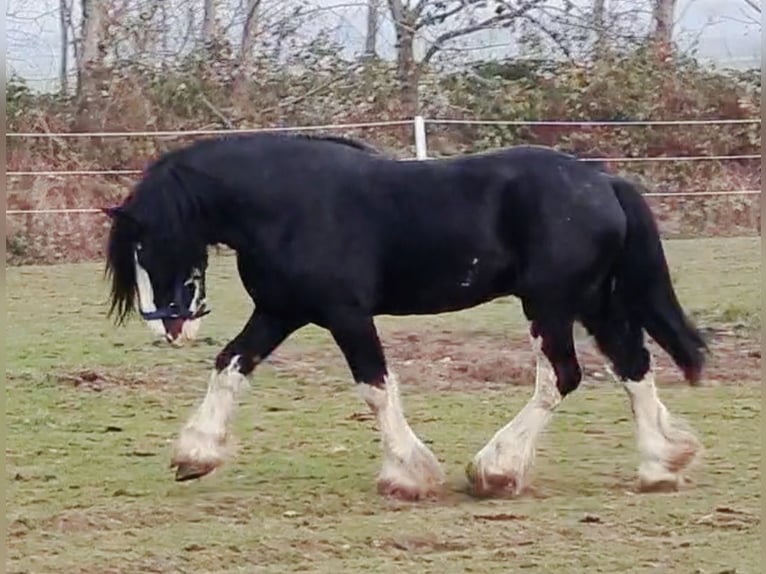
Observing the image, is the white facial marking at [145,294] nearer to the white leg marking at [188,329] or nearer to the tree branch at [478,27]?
the white leg marking at [188,329]

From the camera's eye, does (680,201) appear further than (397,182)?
Yes

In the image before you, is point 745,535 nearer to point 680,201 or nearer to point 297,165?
point 297,165

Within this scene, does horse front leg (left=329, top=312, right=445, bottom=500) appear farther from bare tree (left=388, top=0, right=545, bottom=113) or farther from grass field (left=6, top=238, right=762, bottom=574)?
bare tree (left=388, top=0, right=545, bottom=113)

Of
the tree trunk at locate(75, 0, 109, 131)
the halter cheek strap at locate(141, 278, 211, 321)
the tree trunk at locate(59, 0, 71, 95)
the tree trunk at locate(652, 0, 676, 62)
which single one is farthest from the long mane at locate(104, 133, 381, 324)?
the tree trunk at locate(652, 0, 676, 62)

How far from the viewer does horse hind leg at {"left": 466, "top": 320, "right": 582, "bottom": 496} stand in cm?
554

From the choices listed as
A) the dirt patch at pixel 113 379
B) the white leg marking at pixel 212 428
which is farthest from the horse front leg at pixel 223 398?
the dirt patch at pixel 113 379

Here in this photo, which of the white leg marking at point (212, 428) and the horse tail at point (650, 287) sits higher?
the horse tail at point (650, 287)

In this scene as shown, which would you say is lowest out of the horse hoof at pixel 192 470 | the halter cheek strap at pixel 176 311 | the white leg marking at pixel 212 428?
the horse hoof at pixel 192 470

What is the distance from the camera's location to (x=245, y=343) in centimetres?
573

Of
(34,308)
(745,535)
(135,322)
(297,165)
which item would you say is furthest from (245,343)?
(34,308)

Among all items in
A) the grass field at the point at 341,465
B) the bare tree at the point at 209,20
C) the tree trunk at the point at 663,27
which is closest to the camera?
the grass field at the point at 341,465

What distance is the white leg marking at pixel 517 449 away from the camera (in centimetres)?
554

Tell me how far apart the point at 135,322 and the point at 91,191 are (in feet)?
18.5

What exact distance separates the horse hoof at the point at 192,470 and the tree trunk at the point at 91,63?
40.6 feet
